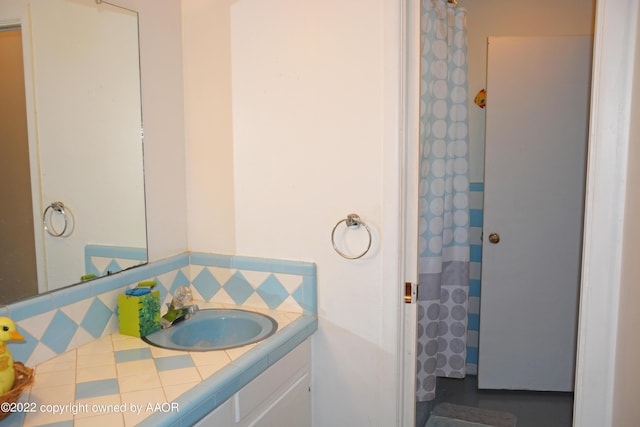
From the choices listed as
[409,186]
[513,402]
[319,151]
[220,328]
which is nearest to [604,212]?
[409,186]

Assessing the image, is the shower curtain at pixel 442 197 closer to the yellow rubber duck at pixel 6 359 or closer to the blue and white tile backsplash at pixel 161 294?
the blue and white tile backsplash at pixel 161 294

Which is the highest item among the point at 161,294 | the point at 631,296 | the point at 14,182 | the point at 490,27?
the point at 490,27

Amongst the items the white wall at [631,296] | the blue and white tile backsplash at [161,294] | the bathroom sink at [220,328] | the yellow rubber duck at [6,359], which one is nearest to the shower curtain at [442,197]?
the blue and white tile backsplash at [161,294]

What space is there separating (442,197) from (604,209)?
1.12 meters

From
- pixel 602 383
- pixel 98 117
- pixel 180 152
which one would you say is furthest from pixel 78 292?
Result: pixel 602 383

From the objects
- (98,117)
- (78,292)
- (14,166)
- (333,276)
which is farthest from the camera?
(333,276)

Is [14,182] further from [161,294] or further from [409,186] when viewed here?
[409,186]

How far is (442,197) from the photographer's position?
94.0 inches

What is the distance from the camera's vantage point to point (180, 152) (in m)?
1.86

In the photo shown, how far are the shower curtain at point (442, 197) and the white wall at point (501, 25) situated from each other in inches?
15.0

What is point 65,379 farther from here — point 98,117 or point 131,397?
point 98,117

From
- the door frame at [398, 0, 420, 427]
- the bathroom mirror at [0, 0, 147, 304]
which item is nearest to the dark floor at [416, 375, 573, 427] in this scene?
the door frame at [398, 0, 420, 427]

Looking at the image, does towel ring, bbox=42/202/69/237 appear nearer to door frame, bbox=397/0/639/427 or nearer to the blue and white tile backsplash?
the blue and white tile backsplash

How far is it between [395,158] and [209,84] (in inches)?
30.5
